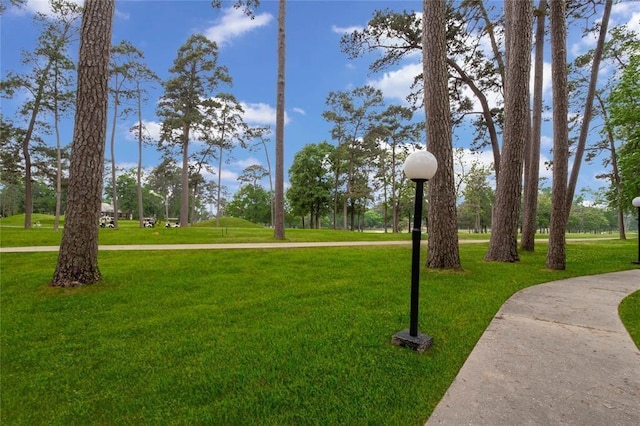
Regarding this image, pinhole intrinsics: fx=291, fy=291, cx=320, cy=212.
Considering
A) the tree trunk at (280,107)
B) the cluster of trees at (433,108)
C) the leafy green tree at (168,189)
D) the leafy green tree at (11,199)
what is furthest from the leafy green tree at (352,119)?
the leafy green tree at (11,199)

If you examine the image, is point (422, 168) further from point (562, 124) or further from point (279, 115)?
point (279, 115)

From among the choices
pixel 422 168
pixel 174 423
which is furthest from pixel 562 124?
pixel 174 423

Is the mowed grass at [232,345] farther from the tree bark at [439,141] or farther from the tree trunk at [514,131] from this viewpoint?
the tree trunk at [514,131]

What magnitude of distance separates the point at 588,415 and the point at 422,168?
2.09 m

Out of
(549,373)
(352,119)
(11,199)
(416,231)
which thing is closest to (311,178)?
(352,119)

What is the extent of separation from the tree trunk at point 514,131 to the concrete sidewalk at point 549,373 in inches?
142

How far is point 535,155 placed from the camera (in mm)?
9836

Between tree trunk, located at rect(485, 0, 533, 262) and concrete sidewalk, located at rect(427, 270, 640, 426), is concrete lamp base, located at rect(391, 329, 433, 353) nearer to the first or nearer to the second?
concrete sidewalk, located at rect(427, 270, 640, 426)

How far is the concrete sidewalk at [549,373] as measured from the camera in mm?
1776

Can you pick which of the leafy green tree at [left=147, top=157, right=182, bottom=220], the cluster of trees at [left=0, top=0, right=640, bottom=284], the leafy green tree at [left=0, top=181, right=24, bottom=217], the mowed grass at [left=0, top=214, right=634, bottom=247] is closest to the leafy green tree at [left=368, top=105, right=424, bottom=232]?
the cluster of trees at [left=0, top=0, right=640, bottom=284]

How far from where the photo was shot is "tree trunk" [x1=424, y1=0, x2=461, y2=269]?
5895mm

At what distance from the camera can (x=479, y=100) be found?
11.7m

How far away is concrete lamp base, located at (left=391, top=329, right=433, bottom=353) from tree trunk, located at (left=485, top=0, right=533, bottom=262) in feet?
19.1

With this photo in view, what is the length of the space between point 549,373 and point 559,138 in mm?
6585
